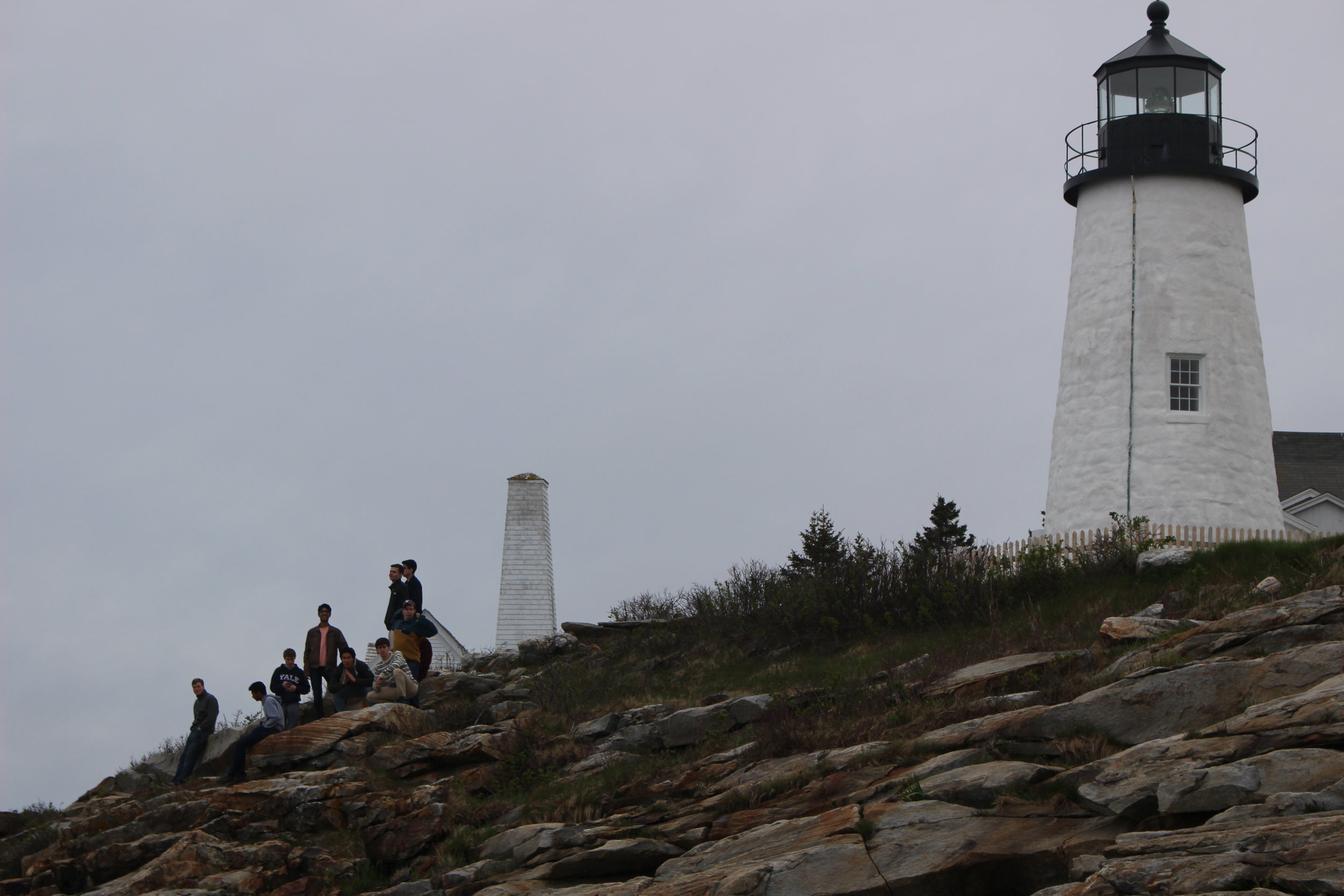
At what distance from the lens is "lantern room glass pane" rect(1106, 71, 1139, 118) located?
25.4 meters

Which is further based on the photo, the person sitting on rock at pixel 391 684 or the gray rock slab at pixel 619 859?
the person sitting on rock at pixel 391 684

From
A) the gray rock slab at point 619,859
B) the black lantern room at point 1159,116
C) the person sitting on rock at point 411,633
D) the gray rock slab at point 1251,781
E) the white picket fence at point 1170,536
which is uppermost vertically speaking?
the black lantern room at point 1159,116

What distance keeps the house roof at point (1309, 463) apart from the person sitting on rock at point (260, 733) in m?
28.0

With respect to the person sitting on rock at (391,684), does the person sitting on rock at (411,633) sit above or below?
above

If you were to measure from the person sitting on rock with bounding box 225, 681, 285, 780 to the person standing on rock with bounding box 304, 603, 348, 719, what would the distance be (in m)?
1.17

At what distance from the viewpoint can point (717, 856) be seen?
1188 cm

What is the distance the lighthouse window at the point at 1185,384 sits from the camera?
2389cm

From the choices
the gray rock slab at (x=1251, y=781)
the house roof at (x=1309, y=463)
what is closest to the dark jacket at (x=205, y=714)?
the gray rock slab at (x=1251, y=781)

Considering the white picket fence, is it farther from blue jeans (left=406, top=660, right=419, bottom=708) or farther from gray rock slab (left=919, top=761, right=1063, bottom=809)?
gray rock slab (left=919, top=761, right=1063, bottom=809)

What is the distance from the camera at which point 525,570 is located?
90.7ft

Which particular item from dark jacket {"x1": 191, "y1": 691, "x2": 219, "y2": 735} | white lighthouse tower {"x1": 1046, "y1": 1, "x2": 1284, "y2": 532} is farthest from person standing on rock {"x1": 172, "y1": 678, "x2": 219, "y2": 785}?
white lighthouse tower {"x1": 1046, "y1": 1, "x2": 1284, "y2": 532}

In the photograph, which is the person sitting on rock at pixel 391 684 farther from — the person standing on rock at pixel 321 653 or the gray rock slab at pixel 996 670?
the gray rock slab at pixel 996 670

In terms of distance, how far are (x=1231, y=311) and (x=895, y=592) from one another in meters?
8.48

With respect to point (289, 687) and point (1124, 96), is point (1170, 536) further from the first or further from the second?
point (289, 687)
